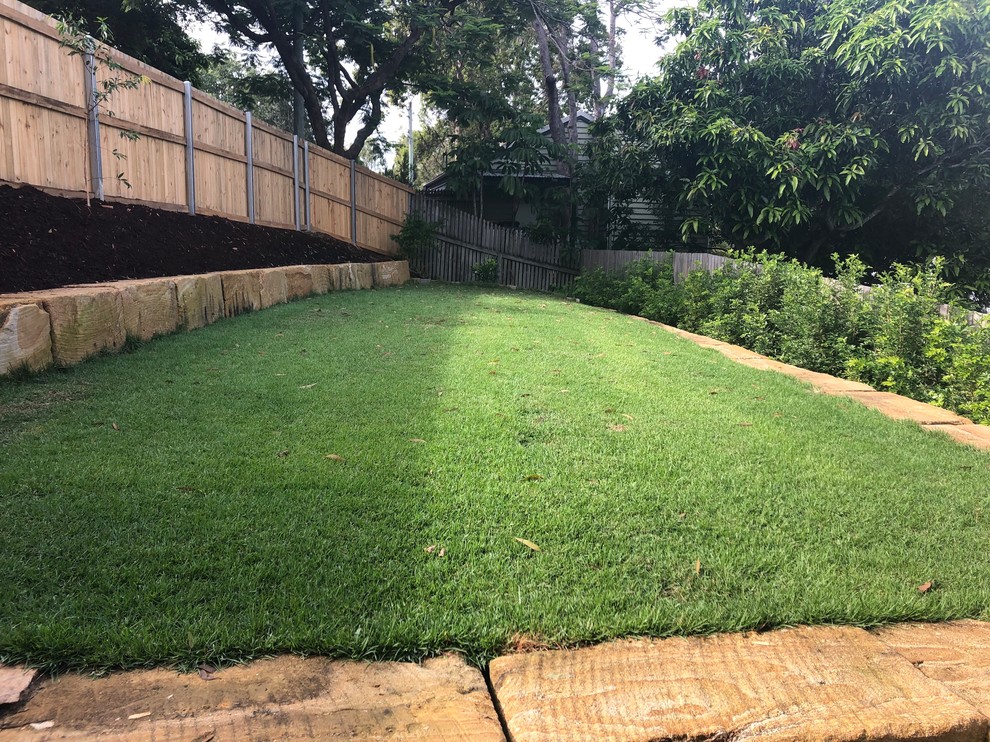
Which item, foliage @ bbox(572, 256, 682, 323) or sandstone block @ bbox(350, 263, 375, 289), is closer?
foliage @ bbox(572, 256, 682, 323)

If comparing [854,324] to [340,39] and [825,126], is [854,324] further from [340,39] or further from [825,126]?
[340,39]

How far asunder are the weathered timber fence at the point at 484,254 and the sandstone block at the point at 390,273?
1436 millimetres

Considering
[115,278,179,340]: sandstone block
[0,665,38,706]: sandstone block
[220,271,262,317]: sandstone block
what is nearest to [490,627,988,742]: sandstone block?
[0,665,38,706]: sandstone block

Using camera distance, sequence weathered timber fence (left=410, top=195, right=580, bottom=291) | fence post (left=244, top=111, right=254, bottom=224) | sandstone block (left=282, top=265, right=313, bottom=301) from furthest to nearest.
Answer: weathered timber fence (left=410, top=195, right=580, bottom=291)
fence post (left=244, top=111, right=254, bottom=224)
sandstone block (left=282, top=265, right=313, bottom=301)

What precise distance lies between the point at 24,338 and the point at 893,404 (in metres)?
5.88

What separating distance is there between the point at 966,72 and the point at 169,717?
1331cm

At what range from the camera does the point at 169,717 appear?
1.49 metres

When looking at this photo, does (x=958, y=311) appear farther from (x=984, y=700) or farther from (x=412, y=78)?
(x=412, y=78)

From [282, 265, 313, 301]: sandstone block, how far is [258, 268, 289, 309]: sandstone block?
4.3 inches

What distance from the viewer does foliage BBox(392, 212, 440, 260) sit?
14562 mm

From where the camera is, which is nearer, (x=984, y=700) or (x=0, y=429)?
(x=984, y=700)

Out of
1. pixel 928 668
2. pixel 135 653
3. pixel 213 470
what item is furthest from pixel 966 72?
pixel 135 653

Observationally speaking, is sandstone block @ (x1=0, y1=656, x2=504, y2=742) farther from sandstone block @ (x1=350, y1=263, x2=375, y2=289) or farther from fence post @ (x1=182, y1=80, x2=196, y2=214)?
sandstone block @ (x1=350, y1=263, x2=375, y2=289)

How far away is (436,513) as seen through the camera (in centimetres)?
257
